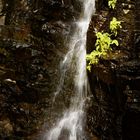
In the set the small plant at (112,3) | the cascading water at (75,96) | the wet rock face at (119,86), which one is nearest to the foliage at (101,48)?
the wet rock face at (119,86)

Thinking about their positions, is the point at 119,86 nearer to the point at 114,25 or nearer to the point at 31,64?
the point at 114,25

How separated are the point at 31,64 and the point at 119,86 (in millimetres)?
3573

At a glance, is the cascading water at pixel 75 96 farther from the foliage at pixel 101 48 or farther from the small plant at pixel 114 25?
the small plant at pixel 114 25

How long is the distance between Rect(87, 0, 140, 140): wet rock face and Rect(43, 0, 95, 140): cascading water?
444mm

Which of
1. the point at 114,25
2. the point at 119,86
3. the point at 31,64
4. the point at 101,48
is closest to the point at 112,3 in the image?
the point at 114,25

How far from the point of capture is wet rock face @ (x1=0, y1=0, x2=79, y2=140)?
9.05 m

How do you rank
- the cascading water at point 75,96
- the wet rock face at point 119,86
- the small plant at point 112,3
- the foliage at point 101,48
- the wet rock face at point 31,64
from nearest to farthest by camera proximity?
the wet rock face at point 119,86
the foliage at point 101,48
the small plant at point 112,3
the cascading water at point 75,96
the wet rock face at point 31,64

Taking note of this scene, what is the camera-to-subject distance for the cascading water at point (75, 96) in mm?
8406

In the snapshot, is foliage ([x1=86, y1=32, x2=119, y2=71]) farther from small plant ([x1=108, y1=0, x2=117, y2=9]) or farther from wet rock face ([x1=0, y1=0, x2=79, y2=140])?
wet rock face ([x1=0, y1=0, x2=79, y2=140])

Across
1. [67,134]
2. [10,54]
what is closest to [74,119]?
[67,134]

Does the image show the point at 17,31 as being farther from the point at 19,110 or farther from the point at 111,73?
the point at 111,73

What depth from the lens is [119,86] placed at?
7.17m

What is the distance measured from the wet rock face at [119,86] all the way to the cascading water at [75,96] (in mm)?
444

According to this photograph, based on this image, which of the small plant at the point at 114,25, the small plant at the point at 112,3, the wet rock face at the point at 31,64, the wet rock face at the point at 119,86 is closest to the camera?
the wet rock face at the point at 119,86
